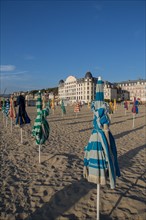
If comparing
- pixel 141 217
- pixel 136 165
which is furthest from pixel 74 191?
pixel 136 165

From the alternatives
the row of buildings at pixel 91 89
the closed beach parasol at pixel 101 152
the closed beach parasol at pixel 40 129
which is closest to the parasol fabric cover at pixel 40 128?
the closed beach parasol at pixel 40 129

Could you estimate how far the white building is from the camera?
3954 inches

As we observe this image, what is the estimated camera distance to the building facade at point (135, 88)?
11094 cm

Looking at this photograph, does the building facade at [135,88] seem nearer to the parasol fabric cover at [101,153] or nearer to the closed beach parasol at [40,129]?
the closed beach parasol at [40,129]

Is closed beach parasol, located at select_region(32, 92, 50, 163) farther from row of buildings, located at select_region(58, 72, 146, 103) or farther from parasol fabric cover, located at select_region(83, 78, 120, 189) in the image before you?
row of buildings, located at select_region(58, 72, 146, 103)

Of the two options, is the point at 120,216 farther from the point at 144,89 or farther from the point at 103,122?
the point at 144,89

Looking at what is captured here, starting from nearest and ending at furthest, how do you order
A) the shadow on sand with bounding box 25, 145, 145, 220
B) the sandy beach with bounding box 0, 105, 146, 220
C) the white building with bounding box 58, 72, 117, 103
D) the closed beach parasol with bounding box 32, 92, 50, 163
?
the shadow on sand with bounding box 25, 145, 145, 220 → the sandy beach with bounding box 0, 105, 146, 220 → the closed beach parasol with bounding box 32, 92, 50, 163 → the white building with bounding box 58, 72, 117, 103

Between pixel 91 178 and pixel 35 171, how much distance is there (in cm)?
326

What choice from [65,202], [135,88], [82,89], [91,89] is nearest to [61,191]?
[65,202]

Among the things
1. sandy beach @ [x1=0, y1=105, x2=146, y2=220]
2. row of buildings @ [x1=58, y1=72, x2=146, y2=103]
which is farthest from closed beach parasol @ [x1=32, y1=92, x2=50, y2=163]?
row of buildings @ [x1=58, y1=72, x2=146, y2=103]

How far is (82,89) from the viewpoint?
10200cm

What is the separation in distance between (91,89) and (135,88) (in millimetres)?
30755

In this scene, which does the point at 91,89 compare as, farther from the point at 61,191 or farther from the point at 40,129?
the point at 61,191

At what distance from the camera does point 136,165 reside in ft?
24.1
